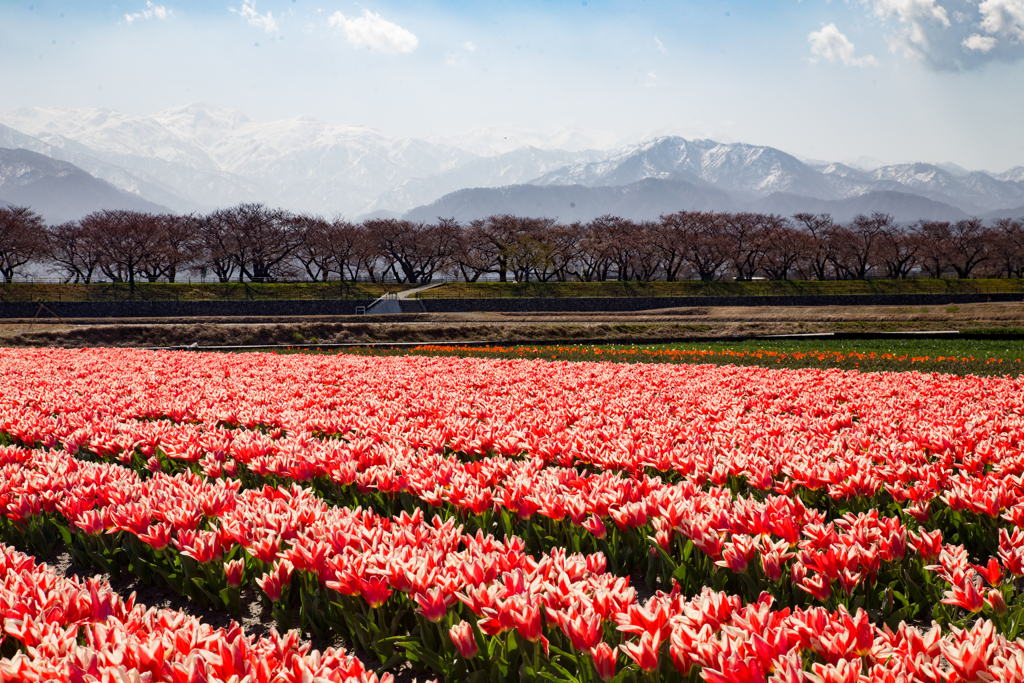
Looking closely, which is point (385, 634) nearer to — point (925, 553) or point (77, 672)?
point (77, 672)

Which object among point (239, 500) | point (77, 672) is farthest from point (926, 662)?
point (239, 500)

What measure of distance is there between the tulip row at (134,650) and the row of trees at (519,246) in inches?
2901

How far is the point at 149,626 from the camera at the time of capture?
8.50 ft

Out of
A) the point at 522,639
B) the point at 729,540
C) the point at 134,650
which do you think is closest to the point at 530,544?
the point at 729,540

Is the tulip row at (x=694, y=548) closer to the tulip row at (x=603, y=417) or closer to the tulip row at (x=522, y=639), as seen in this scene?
the tulip row at (x=522, y=639)

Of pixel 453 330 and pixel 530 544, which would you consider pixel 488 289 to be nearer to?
pixel 453 330

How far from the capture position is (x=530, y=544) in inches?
165

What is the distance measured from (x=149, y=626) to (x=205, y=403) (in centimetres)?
718

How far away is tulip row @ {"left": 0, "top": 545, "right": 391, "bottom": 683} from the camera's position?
218 centimetres

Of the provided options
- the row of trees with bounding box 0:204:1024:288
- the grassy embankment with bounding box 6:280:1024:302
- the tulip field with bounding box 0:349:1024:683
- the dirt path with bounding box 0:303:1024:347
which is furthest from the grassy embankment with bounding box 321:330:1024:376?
the row of trees with bounding box 0:204:1024:288

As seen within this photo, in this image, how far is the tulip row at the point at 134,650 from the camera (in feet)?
7.16

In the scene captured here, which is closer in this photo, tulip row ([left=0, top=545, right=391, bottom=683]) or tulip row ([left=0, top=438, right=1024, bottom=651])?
tulip row ([left=0, top=545, right=391, bottom=683])

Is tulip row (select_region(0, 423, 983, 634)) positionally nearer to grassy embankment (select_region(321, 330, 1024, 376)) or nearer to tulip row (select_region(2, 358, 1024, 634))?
tulip row (select_region(2, 358, 1024, 634))

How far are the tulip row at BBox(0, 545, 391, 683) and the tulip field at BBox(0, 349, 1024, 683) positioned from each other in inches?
0.5
